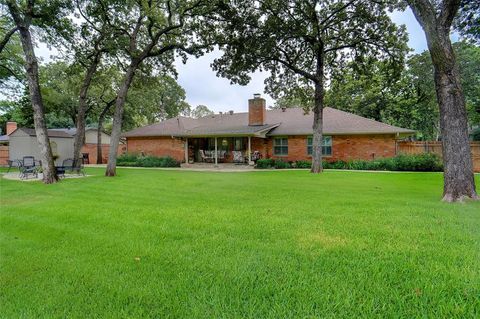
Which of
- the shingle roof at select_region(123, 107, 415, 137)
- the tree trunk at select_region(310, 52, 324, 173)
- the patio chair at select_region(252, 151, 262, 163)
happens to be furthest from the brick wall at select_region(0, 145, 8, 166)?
the tree trunk at select_region(310, 52, 324, 173)

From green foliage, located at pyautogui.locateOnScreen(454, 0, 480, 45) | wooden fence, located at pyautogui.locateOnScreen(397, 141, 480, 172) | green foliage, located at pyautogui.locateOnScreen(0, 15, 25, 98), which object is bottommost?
wooden fence, located at pyautogui.locateOnScreen(397, 141, 480, 172)

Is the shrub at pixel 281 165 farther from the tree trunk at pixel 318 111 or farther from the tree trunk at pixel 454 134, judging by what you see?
the tree trunk at pixel 454 134

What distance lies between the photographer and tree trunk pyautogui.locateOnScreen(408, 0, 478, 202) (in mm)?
6801

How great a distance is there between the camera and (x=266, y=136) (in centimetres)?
2064

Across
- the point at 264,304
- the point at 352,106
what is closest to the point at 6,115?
the point at 352,106

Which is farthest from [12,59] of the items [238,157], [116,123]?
[238,157]

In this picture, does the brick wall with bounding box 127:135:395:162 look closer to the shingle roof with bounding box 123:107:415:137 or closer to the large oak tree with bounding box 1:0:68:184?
the shingle roof with bounding box 123:107:415:137

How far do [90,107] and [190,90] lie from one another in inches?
798

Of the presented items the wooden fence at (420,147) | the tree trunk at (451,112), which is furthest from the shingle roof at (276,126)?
the tree trunk at (451,112)

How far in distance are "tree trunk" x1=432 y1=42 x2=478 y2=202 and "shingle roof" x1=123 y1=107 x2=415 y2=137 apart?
10.6 m

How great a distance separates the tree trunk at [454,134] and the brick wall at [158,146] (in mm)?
18765

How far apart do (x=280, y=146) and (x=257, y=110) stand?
3250 millimetres

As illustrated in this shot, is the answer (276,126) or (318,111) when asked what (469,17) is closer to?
(318,111)

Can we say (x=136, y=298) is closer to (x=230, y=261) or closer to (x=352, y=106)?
(x=230, y=261)
